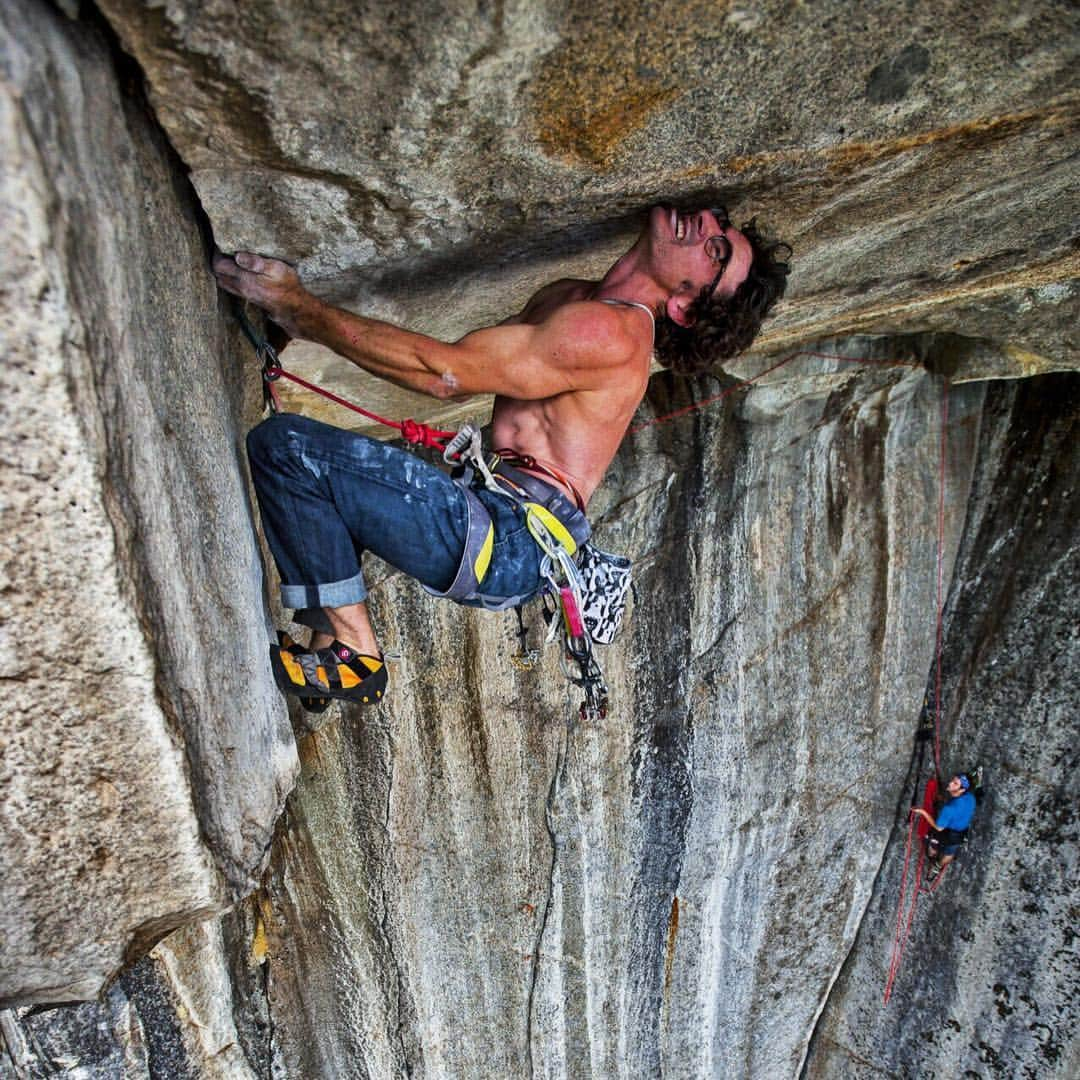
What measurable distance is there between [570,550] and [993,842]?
11.3 ft

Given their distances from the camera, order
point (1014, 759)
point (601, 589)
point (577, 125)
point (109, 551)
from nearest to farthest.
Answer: point (109, 551) → point (577, 125) → point (601, 589) → point (1014, 759)

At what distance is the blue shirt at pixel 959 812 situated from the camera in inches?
192

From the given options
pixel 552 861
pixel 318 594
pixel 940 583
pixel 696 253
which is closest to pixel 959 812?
pixel 940 583

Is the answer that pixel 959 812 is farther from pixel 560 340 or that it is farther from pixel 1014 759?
pixel 560 340

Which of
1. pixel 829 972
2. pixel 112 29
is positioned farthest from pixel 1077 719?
pixel 112 29

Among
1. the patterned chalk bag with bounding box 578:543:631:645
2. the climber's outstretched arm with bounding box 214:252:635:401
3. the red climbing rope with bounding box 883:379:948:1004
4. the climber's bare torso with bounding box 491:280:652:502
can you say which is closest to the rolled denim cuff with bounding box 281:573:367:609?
the climber's outstretched arm with bounding box 214:252:635:401

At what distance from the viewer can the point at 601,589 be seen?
3135mm

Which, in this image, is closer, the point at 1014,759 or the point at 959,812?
the point at 1014,759

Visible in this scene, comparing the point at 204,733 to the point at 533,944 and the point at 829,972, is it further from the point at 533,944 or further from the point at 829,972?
the point at 829,972

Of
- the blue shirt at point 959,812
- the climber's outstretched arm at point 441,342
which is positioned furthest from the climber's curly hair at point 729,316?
the blue shirt at point 959,812

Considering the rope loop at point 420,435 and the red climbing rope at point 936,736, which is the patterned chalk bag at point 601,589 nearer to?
the rope loop at point 420,435

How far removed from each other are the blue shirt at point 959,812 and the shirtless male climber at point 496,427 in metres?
3.16

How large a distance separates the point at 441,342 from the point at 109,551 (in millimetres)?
995

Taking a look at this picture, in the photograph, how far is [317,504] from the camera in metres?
2.54
